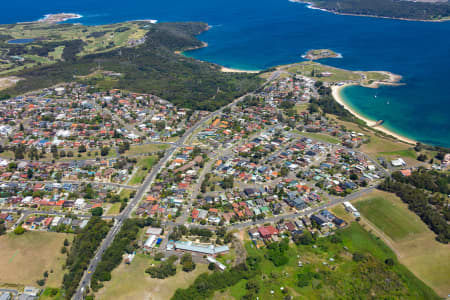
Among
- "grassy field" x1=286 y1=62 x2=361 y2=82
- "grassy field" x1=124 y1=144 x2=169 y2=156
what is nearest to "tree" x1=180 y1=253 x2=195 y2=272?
"grassy field" x1=124 y1=144 x2=169 y2=156

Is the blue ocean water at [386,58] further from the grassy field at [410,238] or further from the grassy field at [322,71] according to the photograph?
the grassy field at [410,238]

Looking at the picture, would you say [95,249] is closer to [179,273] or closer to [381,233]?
[179,273]

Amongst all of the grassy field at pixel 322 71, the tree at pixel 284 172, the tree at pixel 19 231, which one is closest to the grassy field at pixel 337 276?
the tree at pixel 284 172

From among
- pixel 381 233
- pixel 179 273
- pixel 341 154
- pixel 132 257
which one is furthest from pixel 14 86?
pixel 381 233

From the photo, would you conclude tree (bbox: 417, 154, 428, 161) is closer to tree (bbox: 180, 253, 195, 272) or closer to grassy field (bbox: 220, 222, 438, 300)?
grassy field (bbox: 220, 222, 438, 300)

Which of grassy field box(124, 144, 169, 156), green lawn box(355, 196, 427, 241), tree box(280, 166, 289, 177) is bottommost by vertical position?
green lawn box(355, 196, 427, 241)

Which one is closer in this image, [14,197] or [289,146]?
[14,197]
